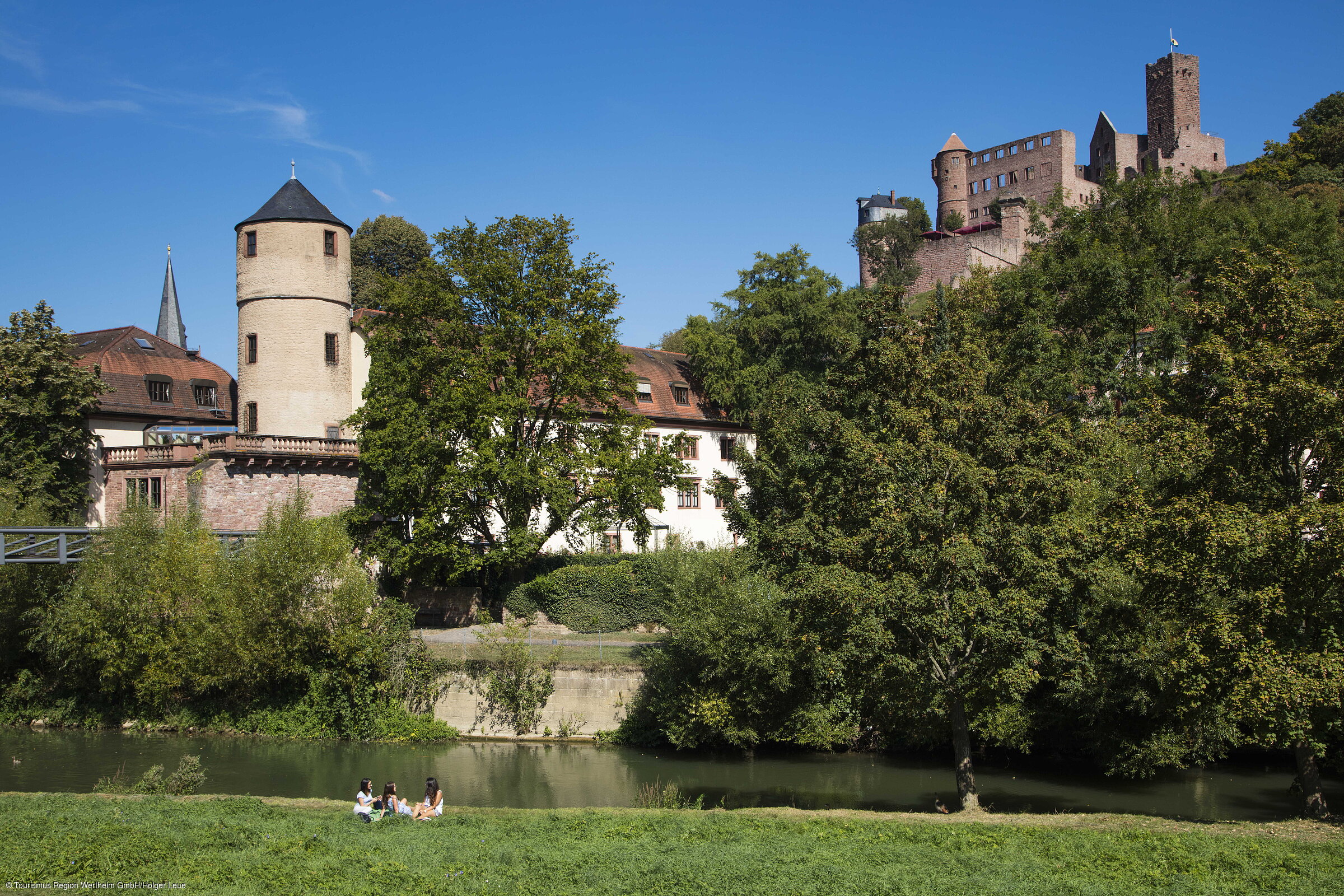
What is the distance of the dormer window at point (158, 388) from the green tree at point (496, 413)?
12.2m

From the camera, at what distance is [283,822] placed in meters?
16.2

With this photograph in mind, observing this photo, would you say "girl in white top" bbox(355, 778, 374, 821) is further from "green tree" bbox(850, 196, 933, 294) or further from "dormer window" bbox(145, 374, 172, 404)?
"green tree" bbox(850, 196, 933, 294)

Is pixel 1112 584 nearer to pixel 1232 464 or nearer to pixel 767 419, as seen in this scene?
pixel 1232 464

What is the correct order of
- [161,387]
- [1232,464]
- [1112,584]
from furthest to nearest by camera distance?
[161,387] < [1112,584] < [1232,464]

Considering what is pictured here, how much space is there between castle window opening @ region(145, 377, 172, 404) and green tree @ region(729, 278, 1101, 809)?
1310 inches

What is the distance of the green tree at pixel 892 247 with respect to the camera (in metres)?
71.8

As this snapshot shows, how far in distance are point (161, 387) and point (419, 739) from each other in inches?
896

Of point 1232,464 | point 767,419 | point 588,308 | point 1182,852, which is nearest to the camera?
point 1182,852

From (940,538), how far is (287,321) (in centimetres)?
3213

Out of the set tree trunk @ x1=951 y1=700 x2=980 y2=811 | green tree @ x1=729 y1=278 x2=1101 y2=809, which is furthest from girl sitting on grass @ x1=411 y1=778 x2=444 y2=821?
tree trunk @ x1=951 y1=700 x2=980 y2=811

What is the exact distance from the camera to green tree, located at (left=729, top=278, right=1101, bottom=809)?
55.9 feet

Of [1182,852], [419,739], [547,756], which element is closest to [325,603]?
[419,739]

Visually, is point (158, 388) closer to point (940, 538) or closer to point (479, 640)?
point (479, 640)

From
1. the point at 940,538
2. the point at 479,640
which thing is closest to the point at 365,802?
the point at 940,538
